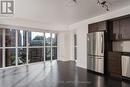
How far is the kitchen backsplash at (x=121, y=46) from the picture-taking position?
4885 mm

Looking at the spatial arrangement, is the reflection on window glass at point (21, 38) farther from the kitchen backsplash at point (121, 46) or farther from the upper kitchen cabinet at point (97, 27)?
the kitchen backsplash at point (121, 46)

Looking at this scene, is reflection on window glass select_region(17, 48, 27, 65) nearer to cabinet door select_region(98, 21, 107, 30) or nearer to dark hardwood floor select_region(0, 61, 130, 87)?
dark hardwood floor select_region(0, 61, 130, 87)

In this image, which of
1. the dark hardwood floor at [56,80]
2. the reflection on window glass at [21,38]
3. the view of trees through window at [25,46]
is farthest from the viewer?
the reflection on window glass at [21,38]

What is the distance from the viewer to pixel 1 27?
6.25m

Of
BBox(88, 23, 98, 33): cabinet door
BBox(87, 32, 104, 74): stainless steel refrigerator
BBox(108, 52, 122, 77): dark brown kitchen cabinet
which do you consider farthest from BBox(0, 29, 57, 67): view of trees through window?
BBox(108, 52, 122, 77): dark brown kitchen cabinet

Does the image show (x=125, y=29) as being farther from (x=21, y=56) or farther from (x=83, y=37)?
(x=21, y=56)

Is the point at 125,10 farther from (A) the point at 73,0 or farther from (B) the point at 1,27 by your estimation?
(B) the point at 1,27

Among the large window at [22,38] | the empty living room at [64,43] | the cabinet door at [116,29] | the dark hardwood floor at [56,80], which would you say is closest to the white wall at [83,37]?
the empty living room at [64,43]

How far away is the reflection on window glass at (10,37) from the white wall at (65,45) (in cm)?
343

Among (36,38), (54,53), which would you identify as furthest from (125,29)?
(54,53)

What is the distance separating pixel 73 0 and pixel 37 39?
16.8 feet

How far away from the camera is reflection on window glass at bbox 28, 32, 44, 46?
7.95 meters

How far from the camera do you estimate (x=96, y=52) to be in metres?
5.59

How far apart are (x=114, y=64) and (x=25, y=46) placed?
16.7 ft
